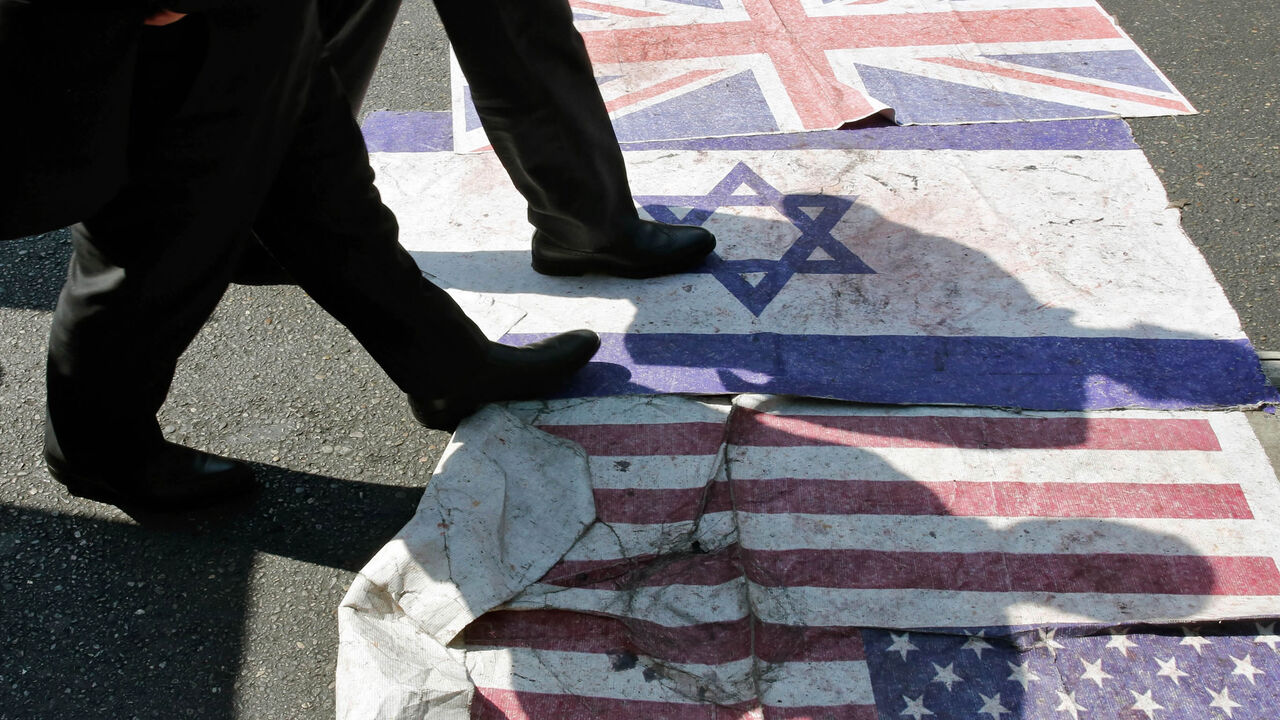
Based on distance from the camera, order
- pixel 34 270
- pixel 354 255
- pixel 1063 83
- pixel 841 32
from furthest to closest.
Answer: pixel 841 32, pixel 1063 83, pixel 34 270, pixel 354 255

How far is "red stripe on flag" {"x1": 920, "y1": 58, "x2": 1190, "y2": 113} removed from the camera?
128 inches

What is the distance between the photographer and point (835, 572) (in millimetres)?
1923

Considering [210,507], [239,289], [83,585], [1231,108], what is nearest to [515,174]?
[239,289]

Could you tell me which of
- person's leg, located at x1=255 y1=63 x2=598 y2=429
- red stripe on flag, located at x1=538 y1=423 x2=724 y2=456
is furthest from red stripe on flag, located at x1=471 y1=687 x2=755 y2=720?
person's leg, located at x1=255 y1=63 x2=598 y2=429

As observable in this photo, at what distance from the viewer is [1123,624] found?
1807mm

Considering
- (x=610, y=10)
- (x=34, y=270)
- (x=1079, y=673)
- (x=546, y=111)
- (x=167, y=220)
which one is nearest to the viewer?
(x=167, y=220)

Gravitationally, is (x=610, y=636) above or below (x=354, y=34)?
below

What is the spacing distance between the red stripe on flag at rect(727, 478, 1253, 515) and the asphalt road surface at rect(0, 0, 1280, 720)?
321 mm

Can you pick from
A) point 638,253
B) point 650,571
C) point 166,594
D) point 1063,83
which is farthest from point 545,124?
point 1063,83

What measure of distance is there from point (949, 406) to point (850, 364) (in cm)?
26

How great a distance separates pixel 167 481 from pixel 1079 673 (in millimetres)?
1795

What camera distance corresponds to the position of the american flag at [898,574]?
1739 millimetres

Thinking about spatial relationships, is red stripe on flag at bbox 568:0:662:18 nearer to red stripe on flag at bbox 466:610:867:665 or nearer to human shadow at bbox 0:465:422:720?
human shadow at bbox 0:465:422:720

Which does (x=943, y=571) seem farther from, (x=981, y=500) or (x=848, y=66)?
(x=848, y=66)
